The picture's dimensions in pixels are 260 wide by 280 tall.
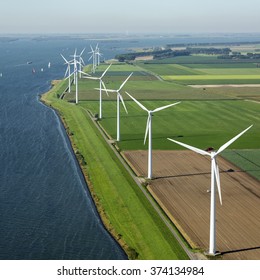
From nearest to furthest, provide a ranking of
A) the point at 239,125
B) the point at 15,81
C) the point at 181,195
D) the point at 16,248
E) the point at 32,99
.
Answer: the point at 16,248
the point at 181,195
the point at 239,125
the point at 32,99
the point at 15,81

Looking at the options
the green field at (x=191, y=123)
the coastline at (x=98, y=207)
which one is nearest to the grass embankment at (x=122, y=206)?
the coastline at (x=98, y=207)

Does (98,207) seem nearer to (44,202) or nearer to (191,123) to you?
(44,202)

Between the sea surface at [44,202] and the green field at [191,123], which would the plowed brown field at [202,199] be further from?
the green field at [191,123]

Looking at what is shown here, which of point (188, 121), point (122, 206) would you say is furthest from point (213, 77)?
point (122, 206)
